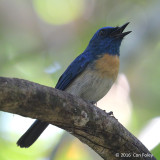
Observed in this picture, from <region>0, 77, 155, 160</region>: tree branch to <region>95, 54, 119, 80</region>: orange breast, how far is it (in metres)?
1.34

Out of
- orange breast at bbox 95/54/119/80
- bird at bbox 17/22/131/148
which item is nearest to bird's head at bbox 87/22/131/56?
bird at bbox 17/22/131/148

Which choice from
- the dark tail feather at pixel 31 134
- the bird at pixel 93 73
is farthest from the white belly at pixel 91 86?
the dark tail feather at pixel 31 134

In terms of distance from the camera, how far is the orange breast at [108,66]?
562 cm

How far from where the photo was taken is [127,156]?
441cm

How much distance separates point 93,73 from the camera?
561 cm

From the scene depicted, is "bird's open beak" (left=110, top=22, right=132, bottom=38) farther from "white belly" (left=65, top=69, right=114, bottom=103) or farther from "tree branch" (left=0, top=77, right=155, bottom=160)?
"tree branch" (left=0, top=77, right=155, bottom=160)

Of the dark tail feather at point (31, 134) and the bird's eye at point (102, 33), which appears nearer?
the dark tail feather at point (31, 134)

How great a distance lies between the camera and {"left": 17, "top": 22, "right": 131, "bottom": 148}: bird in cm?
549

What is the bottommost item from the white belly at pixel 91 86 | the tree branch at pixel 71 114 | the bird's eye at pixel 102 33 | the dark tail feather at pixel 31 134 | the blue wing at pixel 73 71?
the tree branch at pixel 71 114

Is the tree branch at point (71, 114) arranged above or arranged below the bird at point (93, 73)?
below

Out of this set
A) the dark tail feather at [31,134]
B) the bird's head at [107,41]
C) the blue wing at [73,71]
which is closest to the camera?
the dark tail feather at [31,134]

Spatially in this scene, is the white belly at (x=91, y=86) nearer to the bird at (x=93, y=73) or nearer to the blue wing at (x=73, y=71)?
the bird at (x=93, y=73)

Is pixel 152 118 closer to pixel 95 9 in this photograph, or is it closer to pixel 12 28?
pixel 95 9

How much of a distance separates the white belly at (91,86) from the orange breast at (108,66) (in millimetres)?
74
